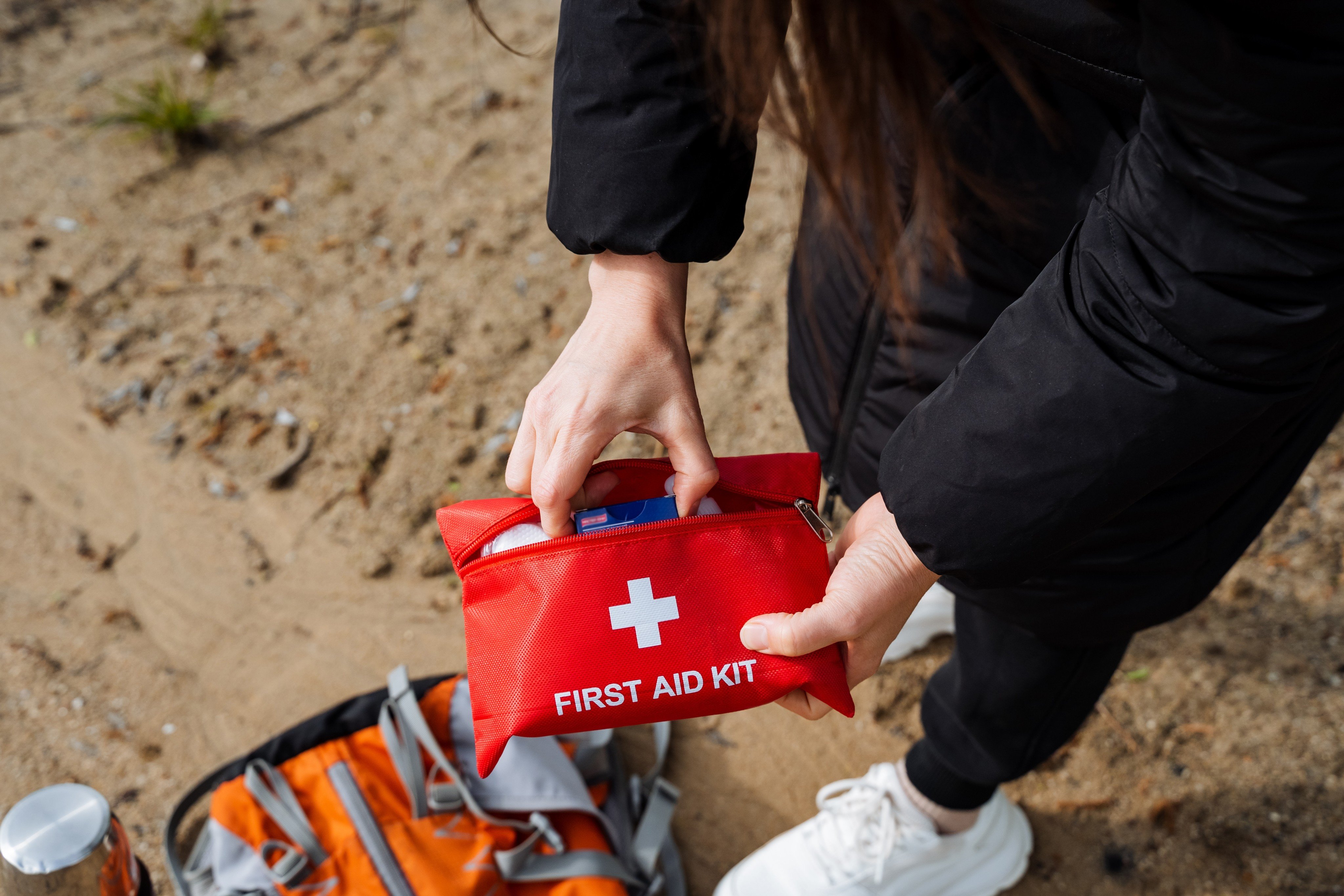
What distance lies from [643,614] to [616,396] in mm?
261

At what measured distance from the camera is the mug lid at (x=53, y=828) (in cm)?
113

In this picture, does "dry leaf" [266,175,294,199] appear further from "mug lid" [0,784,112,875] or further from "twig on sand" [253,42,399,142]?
"mug lid" [0,784,112,875]

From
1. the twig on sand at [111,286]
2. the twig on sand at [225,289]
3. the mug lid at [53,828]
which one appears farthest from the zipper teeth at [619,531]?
the twig on sand at [111,286]

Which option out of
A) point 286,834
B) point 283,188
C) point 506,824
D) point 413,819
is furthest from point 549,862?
point 283,188

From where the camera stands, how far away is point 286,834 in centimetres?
159

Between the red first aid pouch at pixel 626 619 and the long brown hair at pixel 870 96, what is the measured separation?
1.20ft

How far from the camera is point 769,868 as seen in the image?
1659 mm

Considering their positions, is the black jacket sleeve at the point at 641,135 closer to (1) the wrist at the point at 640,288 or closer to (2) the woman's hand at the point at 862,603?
(1) the wrist at the point at 640,288

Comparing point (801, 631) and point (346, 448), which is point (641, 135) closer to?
point (801, 631)

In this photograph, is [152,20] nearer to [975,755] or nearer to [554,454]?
[554,454]

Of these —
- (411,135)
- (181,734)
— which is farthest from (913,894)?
(411,135)

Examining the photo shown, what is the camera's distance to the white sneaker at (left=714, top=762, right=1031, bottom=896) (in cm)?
158

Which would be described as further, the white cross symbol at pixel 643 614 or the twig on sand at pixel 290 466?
the twig on sand at pixel 290 466

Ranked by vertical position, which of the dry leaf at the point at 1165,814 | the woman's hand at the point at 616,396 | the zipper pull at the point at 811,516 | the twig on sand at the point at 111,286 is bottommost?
the dry leaf at the point at 1165,814
